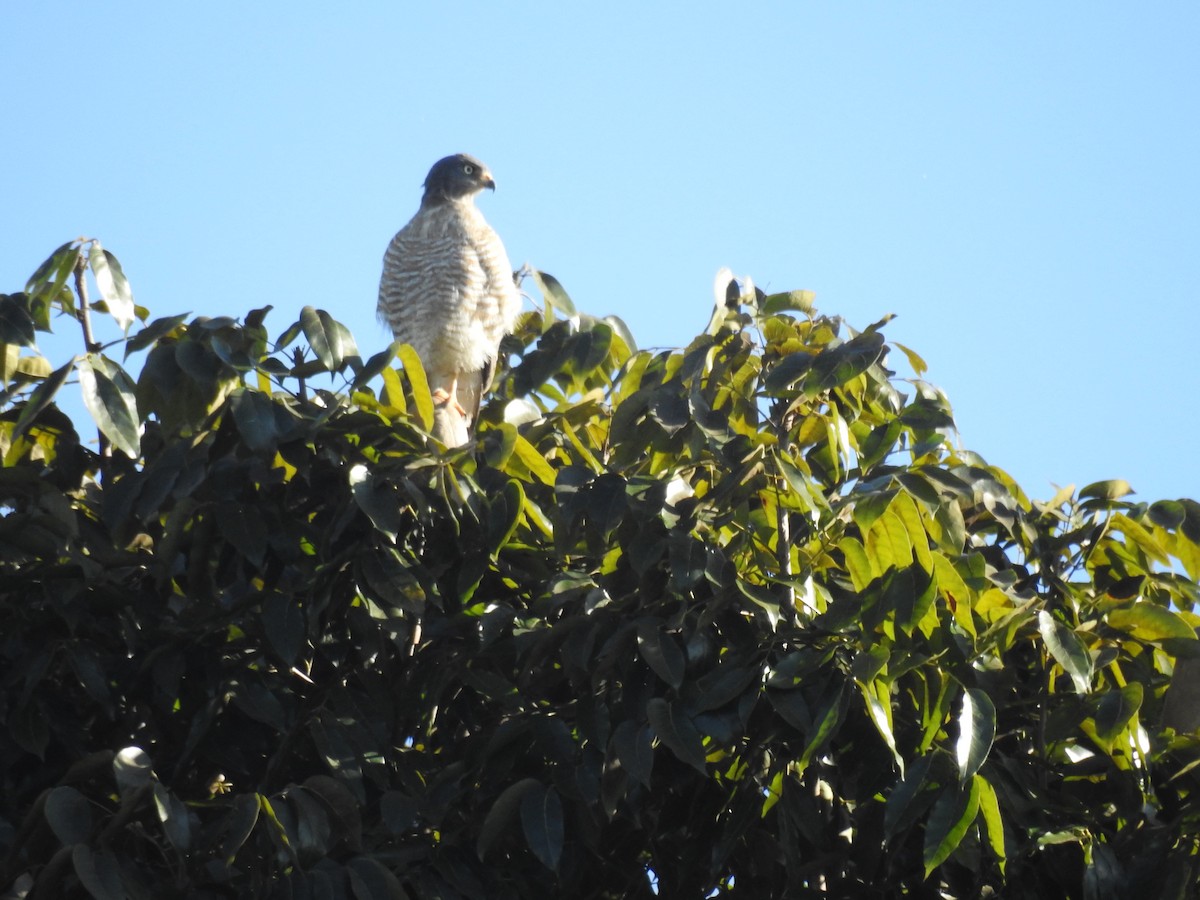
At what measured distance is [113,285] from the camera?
3.00m

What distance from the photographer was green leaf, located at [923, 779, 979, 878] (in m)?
2.32

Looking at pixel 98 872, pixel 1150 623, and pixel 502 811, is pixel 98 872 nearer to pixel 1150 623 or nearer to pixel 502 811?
pixel 502 811

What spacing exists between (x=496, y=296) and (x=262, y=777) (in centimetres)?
296

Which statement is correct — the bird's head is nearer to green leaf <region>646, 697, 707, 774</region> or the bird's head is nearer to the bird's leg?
the bird's leg

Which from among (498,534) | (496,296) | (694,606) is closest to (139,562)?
(498,534)

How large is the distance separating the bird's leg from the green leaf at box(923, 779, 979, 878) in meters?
2.90

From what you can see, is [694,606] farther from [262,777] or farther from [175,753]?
[175,753]

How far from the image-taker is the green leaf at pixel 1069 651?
99.7 inches

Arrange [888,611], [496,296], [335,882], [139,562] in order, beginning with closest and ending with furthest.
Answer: [335,882] < [888,611] < [139,562] < [496,296]

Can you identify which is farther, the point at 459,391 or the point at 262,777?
the point at 459,391

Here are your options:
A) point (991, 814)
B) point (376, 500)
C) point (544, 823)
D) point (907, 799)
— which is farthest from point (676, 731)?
point (376, 500)

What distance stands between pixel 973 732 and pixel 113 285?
195cm

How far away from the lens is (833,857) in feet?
8.98

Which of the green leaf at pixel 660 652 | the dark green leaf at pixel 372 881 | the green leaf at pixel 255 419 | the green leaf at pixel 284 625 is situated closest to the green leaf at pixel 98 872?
the dark green leaf at pixel 372 881
